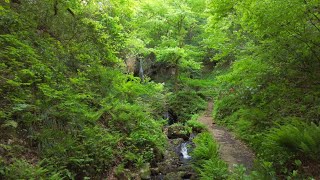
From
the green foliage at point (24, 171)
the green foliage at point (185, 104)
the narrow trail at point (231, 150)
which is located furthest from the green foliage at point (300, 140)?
the green foliage at point (185, 104)

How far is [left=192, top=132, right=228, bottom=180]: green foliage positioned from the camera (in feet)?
22.3

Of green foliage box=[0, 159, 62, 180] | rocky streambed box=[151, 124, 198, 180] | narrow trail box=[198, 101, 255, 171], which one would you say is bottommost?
rocky streambed box=[151, 124, 198, 180]

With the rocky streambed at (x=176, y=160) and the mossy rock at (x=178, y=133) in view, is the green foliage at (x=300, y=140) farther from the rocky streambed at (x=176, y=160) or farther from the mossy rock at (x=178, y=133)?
the mossy rock at (x=178, y=133)

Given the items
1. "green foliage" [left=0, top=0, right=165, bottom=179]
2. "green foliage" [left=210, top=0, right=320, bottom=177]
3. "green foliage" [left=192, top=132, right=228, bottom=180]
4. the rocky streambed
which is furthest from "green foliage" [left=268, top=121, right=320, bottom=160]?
"green foliage" [left=0, top=0, right=165, bottom=179]

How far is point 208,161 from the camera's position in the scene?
7508 millimetres

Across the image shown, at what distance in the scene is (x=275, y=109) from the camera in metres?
8.61

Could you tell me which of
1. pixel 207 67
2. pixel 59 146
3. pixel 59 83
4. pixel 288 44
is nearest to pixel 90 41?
pixel 59 83

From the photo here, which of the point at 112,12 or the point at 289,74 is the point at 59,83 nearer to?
the point at 112,12

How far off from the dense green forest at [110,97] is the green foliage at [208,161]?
0.12 ft

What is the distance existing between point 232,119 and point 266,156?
5696 mm

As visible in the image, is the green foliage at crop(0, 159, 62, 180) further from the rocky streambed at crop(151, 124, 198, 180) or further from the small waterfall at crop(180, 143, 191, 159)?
the small waterfall at crop(180, 143, 191, 159)

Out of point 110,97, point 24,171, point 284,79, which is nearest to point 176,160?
point 110,97

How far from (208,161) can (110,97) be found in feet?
14.5

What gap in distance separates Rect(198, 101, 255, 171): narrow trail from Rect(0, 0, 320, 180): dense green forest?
340mm
